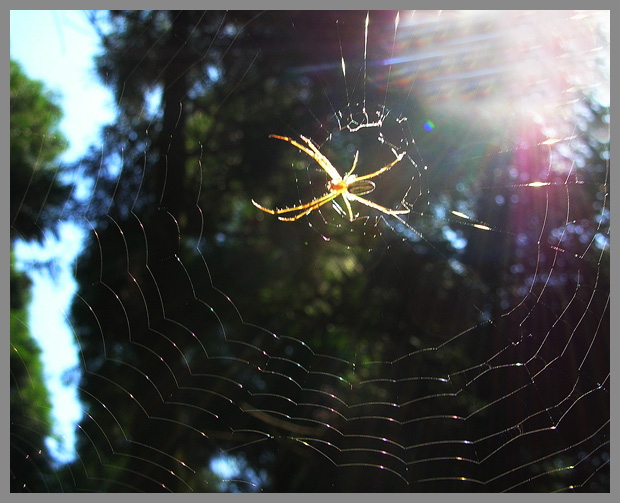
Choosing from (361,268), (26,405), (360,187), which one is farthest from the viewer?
(361,268)

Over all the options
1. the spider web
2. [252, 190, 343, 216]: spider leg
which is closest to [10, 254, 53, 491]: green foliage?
the spider web

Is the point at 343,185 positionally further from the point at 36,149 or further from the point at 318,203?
the point at 36,149

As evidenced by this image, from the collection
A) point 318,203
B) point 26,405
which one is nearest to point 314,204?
point 318,203

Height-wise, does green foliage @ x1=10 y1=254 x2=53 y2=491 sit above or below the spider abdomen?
below

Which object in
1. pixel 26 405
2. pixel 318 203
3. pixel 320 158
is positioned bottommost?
pixel 26 405

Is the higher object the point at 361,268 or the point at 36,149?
the point at 36,149

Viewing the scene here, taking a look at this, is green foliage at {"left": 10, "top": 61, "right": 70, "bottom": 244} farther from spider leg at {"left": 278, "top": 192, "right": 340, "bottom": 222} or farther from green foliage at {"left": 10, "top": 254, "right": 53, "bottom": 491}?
spider leg at {"left": 278, "top": 192, "right": 340, "bottom": 222}

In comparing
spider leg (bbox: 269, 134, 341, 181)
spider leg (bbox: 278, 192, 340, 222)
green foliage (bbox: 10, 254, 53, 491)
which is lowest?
green foliage (bbox: 10, 254, 53, 491)

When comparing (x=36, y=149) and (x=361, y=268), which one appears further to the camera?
(x=361, y=268)

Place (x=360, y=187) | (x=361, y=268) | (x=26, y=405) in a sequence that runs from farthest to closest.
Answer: (x=361, y=268)
(x=360, y=187)
(x=26, y=405)
